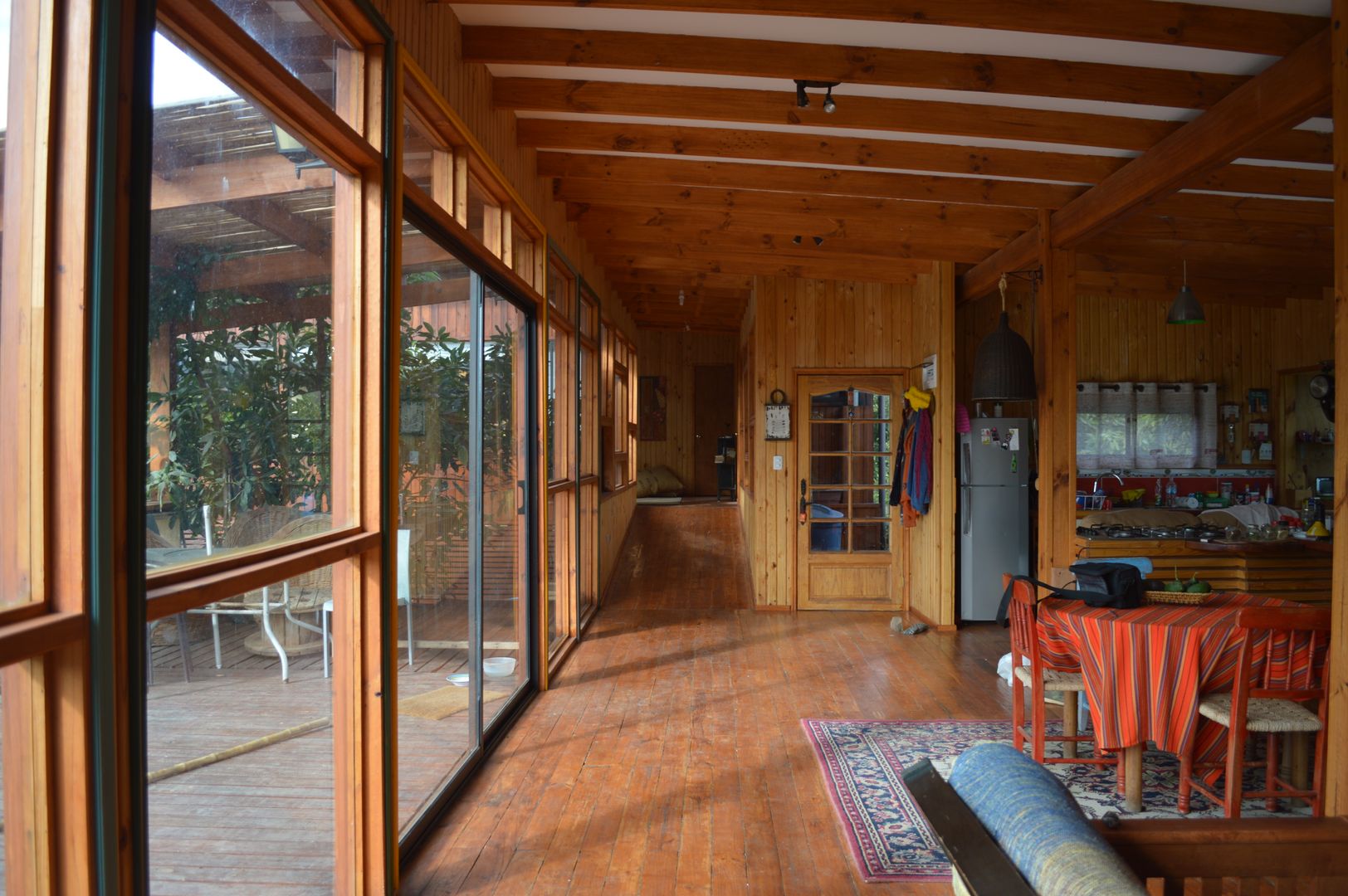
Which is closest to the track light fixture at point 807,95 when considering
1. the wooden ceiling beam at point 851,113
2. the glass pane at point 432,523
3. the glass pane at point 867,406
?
the wooden ceiling beam at point 851,113

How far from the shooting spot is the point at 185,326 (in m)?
1.54

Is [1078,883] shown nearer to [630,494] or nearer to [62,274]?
[62,274]

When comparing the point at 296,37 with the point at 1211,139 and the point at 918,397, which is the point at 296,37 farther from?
the point at 918,397

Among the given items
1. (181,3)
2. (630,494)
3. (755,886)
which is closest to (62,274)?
(181,3)

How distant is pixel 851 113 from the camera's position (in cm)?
375

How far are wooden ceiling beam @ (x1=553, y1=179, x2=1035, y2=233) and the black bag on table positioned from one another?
2674 millimetres

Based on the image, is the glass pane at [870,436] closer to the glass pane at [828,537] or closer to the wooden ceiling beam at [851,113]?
the glass pane at [828,537]

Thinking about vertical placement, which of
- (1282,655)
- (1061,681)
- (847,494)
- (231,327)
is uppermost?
(231,327)

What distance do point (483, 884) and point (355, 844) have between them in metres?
0.46

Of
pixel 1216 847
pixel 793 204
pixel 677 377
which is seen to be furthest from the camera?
pixel 677 377

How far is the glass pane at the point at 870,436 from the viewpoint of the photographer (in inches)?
276

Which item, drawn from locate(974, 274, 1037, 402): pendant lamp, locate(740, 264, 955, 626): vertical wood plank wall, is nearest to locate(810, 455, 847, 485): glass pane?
locate(740, 264, 955, 626): vertical wood plank wall

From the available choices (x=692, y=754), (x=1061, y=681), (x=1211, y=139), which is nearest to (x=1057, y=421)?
(x=1211, y=139)

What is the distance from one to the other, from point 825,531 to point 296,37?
5.81 metres
